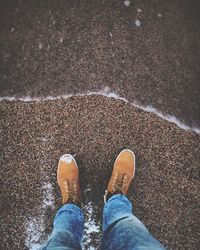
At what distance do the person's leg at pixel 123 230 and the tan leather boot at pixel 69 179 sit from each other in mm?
274

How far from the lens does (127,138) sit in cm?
274

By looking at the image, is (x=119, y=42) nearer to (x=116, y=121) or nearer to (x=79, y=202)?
(x=116, y=121)

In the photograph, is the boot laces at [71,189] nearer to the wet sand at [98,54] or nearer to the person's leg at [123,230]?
the person's leg at [123,230]

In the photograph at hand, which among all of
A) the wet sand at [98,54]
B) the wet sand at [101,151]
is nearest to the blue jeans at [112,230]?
the wet sand at [101,151]

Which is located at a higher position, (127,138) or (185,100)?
(185,100)

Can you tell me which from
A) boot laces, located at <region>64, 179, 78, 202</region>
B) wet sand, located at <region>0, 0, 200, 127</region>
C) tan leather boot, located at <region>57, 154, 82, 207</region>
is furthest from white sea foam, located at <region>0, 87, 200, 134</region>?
boot laces, located at <region>64, 179, 78, 202</region>

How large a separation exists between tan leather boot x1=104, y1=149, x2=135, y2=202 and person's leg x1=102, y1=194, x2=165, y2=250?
0.30 feet

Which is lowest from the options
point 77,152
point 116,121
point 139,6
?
point 77,152

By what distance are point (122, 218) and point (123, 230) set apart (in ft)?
0.59

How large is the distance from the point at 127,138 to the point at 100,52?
2.48 feet

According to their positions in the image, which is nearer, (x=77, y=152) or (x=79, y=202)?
(x=79, y=202)

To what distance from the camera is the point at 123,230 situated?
2016 millimetres

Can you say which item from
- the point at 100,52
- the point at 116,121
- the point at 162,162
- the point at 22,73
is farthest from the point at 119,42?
the point at 162,162

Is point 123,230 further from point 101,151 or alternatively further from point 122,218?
point 101,151
